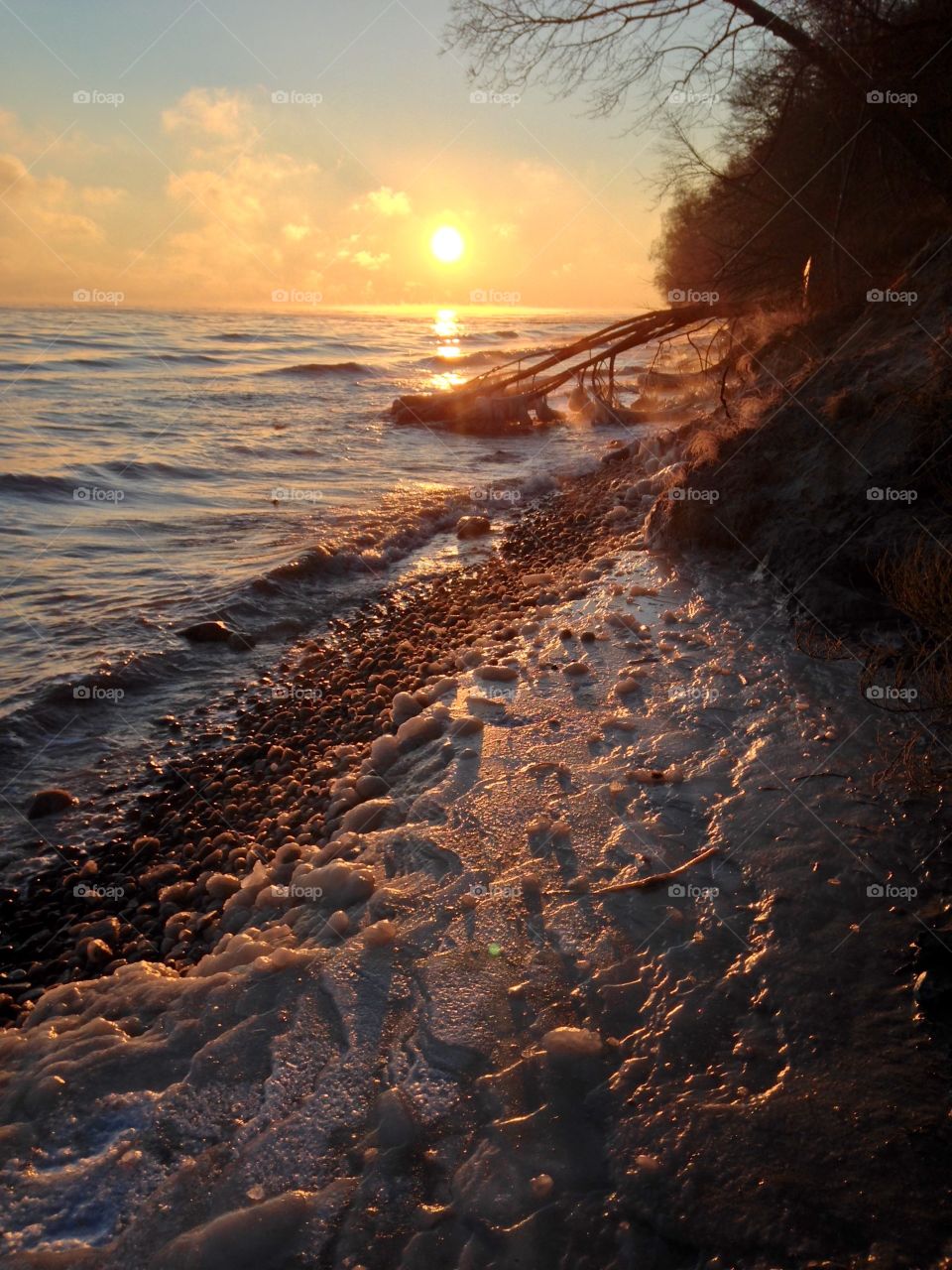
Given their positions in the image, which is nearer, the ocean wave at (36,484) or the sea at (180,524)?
the sea at (180,524)

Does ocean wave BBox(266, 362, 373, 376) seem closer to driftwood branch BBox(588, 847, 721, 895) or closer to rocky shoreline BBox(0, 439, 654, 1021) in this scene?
rocky shoreline BBox(0, 439, 654, 1021)

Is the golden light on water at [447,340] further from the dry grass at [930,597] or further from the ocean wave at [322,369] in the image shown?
the dry grass at [930,597]

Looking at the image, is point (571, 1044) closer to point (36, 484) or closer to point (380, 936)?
point (380, 936)

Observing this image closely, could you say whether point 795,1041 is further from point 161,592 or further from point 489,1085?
point 161,592

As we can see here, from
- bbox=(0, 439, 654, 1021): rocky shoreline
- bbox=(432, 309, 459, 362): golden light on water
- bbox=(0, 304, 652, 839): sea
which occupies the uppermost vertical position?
bbox=(432, 309, 459, 362): golden light on water

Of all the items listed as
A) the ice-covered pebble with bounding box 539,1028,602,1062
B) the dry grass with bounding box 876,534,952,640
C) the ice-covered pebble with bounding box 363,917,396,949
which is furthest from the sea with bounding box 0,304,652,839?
the dry grass with bounding box 876,534,952,640

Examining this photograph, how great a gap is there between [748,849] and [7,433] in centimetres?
1633

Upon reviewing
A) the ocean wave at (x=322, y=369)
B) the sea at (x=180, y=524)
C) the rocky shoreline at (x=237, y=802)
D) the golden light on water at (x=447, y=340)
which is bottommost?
the rocky shoreline at (x=237, y=802)

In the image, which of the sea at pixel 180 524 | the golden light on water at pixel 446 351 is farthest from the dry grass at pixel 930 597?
the golden light on water at pixel 446 351

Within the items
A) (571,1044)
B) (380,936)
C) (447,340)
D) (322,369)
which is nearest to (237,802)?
(380,936)

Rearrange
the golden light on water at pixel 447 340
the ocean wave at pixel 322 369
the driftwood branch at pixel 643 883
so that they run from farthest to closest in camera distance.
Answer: the golden light on water at pixel 447 340
the ocean wave at pixel 322 369
the driftwood branch at pixel 643 883

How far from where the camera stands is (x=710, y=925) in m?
3.12

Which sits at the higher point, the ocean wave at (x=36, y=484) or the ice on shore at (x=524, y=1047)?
the ocean wave at (x=36, y=484)

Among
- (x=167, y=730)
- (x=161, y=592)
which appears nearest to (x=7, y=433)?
(x=161, y=592)
